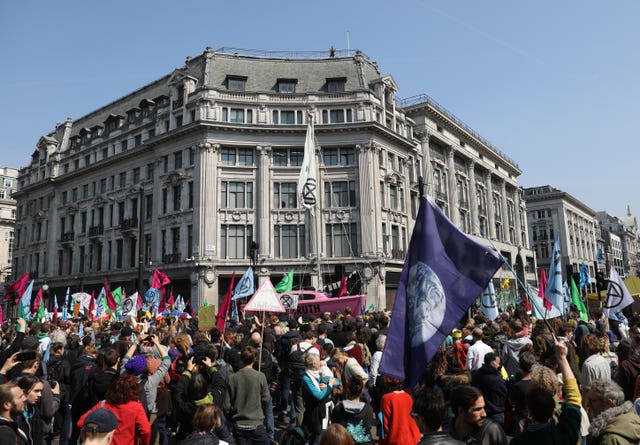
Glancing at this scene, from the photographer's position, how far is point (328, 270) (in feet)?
127

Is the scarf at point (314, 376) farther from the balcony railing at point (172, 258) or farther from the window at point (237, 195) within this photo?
the balcony railing at point (172, 258)

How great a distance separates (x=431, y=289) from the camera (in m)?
5.19

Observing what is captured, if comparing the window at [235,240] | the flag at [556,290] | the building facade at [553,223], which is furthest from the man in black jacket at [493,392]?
the building facade at [553,223]

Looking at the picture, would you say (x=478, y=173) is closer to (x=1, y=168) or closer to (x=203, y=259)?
(x=203, y=259)

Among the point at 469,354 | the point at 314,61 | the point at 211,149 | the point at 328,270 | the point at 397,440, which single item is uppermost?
the point at 314,61

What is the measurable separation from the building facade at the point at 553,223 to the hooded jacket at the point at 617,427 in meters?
92.2

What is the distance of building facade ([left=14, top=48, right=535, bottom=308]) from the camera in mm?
38844

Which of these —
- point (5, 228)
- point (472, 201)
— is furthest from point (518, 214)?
point (5, 228)

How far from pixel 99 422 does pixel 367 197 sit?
119 feet

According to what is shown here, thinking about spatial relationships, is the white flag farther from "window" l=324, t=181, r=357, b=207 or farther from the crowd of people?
"window" l=324, t=181, r=357, b=207

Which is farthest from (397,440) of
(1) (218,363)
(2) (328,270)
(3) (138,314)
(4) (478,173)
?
(4) (478,173)

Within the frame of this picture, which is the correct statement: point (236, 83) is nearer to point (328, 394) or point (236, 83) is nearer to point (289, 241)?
point (289, 241)

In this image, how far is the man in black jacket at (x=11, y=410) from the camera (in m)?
4.25

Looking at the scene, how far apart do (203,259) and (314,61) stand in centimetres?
2055
